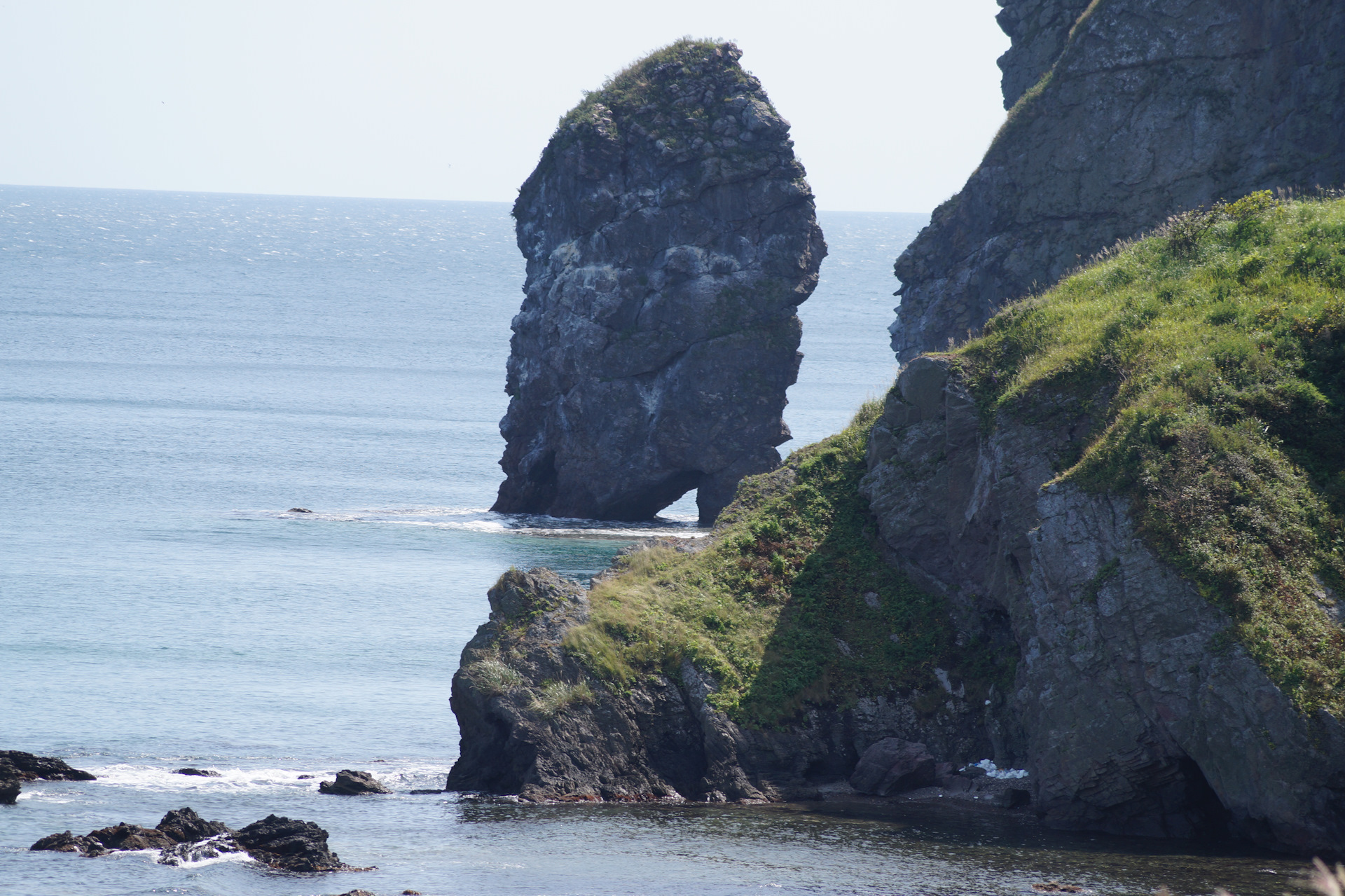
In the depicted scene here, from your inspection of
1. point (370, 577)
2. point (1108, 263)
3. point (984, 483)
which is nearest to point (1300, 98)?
point (1108, 263)

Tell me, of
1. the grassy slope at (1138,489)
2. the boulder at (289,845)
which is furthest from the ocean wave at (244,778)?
the boulder at (289,845)

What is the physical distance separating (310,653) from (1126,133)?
131 ft

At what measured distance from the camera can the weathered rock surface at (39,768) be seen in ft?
97.9

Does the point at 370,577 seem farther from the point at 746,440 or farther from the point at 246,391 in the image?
the point at 246,391

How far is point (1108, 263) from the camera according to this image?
33312 mm

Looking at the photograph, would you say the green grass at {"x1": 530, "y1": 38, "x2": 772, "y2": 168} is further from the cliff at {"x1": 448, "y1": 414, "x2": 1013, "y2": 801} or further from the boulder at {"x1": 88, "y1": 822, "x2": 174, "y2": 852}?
the boulder at {"x1": 88, "y1": 822, "x2": 174, "y2": 852}

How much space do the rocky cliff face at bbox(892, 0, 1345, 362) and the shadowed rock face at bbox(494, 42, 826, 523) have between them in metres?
11.0

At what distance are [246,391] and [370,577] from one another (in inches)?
2904

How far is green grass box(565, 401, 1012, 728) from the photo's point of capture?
96.5ft

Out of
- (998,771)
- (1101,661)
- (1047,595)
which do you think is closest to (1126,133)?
(1047,595)

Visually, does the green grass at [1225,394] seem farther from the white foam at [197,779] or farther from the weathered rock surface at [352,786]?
the white foam at [197,779]

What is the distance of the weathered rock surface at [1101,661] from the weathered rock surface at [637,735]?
10.9 feet

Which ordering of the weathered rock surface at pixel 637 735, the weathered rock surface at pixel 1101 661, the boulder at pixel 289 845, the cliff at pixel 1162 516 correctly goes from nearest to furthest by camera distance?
the weathered rock surface at pixel 1101 661, the cliff at pixel 1162 516, the boulder at pixel 289 845, the weathered rock surface at pixel 637 735

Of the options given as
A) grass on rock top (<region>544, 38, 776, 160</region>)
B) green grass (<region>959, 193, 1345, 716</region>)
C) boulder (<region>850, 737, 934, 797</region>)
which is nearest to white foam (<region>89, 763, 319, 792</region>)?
boulder (<region>850, 737, 934, 797</region>)
